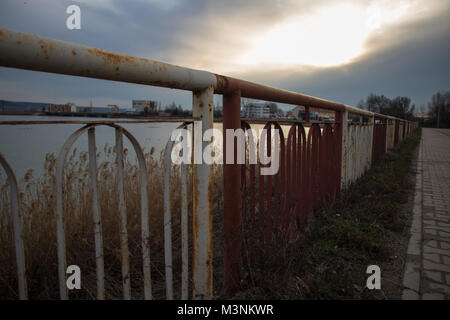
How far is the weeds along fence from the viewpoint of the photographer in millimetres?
999

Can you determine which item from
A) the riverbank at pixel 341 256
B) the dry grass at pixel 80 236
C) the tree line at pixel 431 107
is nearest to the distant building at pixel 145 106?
the dry grass at pixel 80 236

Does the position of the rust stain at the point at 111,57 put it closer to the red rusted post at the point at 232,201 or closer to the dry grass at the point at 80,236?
the red rusted post at the point at 232,201

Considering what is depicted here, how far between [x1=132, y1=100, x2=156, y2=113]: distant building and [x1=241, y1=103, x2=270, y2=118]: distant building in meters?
0.69

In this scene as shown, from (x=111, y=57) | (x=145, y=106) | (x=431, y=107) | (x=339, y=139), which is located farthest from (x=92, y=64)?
(x=431, y=107)

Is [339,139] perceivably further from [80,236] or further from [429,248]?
[80,236]

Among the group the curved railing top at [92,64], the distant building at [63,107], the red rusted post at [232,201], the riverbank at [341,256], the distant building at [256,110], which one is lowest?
the riverbank at [341,256]

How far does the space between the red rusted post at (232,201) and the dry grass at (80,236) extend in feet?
1.58

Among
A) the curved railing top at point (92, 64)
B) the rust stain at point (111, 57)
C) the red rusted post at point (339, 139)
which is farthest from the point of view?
the red rusted post at point (339, 139)

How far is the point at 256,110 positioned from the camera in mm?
2168

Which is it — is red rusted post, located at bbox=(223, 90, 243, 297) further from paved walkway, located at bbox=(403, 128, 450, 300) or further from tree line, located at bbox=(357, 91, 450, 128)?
tree line, located at bbox=(357, 91, 450, 128)

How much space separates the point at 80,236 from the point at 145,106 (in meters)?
1.80

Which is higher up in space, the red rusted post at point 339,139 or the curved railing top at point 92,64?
the curved railing top at point 92,64

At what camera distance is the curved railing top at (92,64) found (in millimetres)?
825
